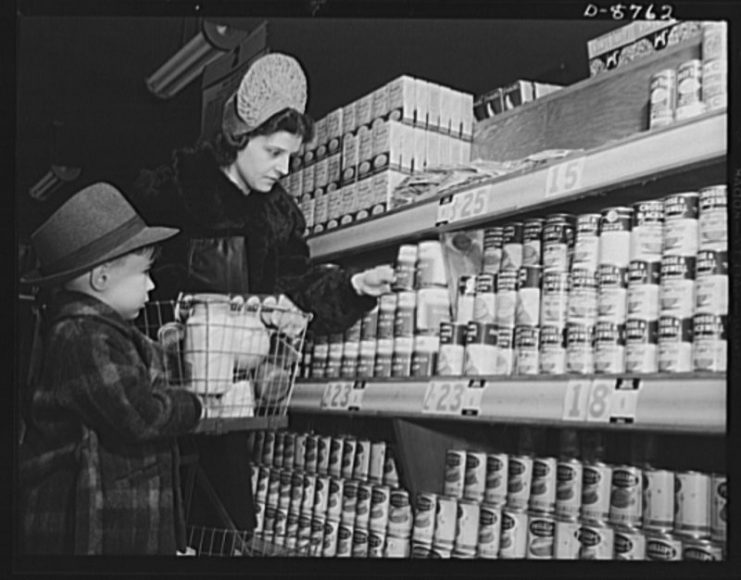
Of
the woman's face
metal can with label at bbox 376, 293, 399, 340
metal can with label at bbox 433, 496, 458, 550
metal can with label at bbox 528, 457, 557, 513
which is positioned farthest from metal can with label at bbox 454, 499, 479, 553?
the woman's face

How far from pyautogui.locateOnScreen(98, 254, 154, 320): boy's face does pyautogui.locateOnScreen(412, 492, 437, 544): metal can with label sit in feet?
1.98

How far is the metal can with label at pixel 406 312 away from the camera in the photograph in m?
2.12

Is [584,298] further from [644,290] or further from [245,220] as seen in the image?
[245,220]

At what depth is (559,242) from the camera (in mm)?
1944

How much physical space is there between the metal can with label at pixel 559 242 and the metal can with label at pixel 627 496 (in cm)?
35

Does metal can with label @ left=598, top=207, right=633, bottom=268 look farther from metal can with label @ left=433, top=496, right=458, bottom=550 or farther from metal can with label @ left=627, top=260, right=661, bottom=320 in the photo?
metal can with label @ left=433, top=496, right=458, bottom=550

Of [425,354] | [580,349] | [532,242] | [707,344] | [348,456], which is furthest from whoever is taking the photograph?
[348,456]

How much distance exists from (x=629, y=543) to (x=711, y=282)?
43cm

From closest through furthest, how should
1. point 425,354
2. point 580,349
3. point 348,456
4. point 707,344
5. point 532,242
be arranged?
point 707,344 < point 580,349 < point 532,242 < point 425,354 < point 348,456

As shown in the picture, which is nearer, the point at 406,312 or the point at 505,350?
the point at 505,350

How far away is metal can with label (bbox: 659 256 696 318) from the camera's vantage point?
1.78 m

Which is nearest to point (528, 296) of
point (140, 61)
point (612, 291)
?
point (612, 291)

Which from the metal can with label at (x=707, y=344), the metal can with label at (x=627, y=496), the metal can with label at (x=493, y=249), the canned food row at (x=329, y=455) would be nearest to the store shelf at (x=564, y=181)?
the metal can with label at (x=493, y=249)

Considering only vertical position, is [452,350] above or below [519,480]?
above
